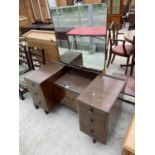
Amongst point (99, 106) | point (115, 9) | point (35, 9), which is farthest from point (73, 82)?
point (35, 9)

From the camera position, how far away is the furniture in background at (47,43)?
2.01 metres

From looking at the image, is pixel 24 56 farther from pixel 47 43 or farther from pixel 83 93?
pixel 83 93

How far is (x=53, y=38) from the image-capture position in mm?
2012

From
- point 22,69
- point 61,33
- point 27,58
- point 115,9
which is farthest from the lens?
point 115,9

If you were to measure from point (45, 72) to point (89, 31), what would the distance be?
78 cm

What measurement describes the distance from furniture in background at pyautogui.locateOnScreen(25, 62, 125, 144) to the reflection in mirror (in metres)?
0.17

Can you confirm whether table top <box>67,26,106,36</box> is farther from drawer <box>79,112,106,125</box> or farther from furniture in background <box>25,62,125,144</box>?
drawer <box>79,112,106,125</box>

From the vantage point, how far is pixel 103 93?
4.17 ft

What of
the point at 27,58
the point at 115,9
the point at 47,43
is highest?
the point at 115,9

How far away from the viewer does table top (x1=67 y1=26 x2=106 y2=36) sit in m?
1.48
